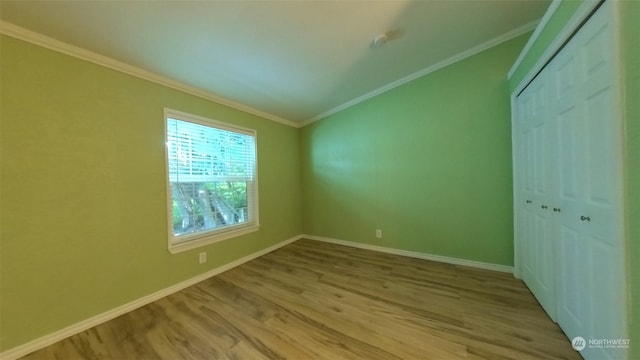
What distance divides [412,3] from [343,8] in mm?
Result: 599

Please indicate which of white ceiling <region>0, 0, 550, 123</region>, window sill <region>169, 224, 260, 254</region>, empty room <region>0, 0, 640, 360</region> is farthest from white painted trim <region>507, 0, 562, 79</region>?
window sill <region>169, 224, 260, 254</region>

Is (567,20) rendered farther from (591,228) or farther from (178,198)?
(178,198)

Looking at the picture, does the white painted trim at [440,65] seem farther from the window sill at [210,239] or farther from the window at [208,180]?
the window sill at [210,239]

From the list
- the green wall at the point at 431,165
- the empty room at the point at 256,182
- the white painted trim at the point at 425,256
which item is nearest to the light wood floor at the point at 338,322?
the empty room at the point at 256,182

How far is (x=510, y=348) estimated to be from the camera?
1422 millimetres

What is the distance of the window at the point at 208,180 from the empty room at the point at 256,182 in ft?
0.08

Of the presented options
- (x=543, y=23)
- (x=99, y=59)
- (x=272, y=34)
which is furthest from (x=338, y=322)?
(x=99, y=59)

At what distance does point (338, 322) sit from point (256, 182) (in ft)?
7.43

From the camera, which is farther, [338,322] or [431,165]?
[431,165]

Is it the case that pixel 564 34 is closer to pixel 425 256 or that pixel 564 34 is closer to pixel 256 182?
pixel 425 256

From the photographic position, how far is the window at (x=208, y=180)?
7.82 feet

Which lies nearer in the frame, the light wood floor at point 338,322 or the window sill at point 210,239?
the light wood floor at point 338,322

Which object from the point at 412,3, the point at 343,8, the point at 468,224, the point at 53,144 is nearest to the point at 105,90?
the point at 53,144

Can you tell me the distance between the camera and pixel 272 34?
5.99 feet
